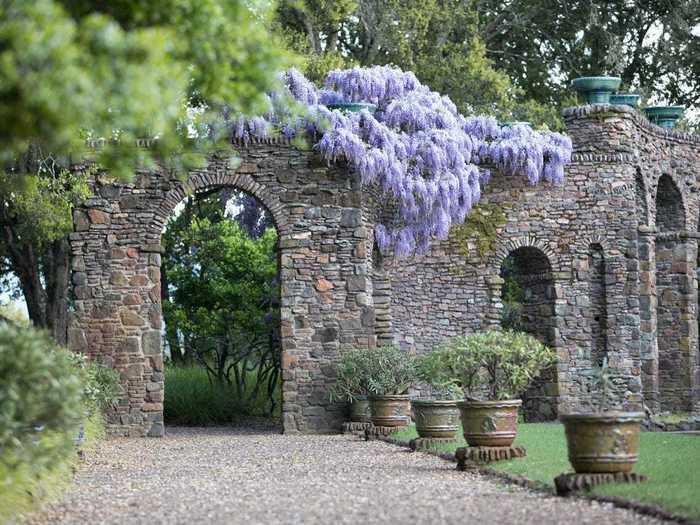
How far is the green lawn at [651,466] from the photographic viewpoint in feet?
22.2

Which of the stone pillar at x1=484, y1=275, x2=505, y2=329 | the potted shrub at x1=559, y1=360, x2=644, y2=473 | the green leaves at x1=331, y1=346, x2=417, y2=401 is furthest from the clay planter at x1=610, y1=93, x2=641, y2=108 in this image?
the potted shrub at x1=559, y1=360, x2=644, y2=473

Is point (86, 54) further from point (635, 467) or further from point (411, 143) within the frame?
point (411, 143)

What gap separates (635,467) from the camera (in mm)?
8477

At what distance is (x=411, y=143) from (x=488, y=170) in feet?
4.59

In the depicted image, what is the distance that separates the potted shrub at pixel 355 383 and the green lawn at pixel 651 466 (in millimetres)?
857

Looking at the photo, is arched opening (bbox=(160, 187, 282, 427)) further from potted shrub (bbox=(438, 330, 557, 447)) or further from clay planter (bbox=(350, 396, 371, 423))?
potted shrub (bbox=(438, 330, 557, 447))

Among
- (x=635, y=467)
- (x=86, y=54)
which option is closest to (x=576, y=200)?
(x=635, y=467)

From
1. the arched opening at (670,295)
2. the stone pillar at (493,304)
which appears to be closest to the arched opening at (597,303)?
the stone pillar at (493,304)

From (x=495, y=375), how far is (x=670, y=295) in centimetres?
963

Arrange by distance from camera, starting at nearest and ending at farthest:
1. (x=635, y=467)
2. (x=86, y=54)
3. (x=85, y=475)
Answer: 1. (x=86, y=54)
2. (x=635, y=467)
3. (x=85, y=475)

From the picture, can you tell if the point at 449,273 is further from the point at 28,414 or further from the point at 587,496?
the point at 28,414

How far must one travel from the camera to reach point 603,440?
7305 millimetres

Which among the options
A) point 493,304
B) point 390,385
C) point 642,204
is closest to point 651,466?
point 390,385

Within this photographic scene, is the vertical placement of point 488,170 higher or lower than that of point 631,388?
higher
